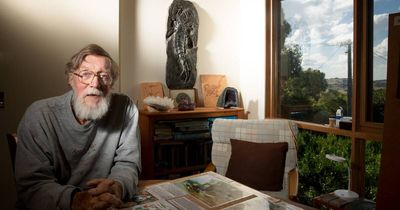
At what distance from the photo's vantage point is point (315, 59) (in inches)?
101

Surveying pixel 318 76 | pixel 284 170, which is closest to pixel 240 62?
pixel 318 76

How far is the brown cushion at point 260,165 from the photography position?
1910 millimetres

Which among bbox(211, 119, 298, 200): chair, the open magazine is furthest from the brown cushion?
the open magazine

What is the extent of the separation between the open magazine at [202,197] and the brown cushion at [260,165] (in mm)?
656

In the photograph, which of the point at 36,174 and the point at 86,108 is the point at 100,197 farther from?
the point at 86,108

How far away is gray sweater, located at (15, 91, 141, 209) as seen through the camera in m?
1.09

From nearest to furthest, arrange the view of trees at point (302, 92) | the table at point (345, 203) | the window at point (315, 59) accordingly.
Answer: the table at point (345, 203) → the window at point (315, 59) → the view of trees at point (302, 92)

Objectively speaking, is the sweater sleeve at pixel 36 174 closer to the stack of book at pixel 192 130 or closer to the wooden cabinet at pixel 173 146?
the wooden cabinet at pixel 173 146

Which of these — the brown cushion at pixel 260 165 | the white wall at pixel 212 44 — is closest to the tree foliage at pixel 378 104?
the brown cushion at pixel 260 165

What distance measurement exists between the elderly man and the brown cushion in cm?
87

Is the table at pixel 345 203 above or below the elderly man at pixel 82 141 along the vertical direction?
below

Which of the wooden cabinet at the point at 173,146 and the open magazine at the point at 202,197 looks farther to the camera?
the wooden cabinet at the point at 173,146

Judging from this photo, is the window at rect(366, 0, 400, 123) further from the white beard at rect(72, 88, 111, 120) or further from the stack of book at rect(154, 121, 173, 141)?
the white beard at rect(72, 88, 111, 120)

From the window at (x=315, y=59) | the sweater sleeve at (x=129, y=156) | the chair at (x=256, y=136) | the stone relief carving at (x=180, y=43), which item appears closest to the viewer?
the sweater sleeve at (x=129, y=156)
